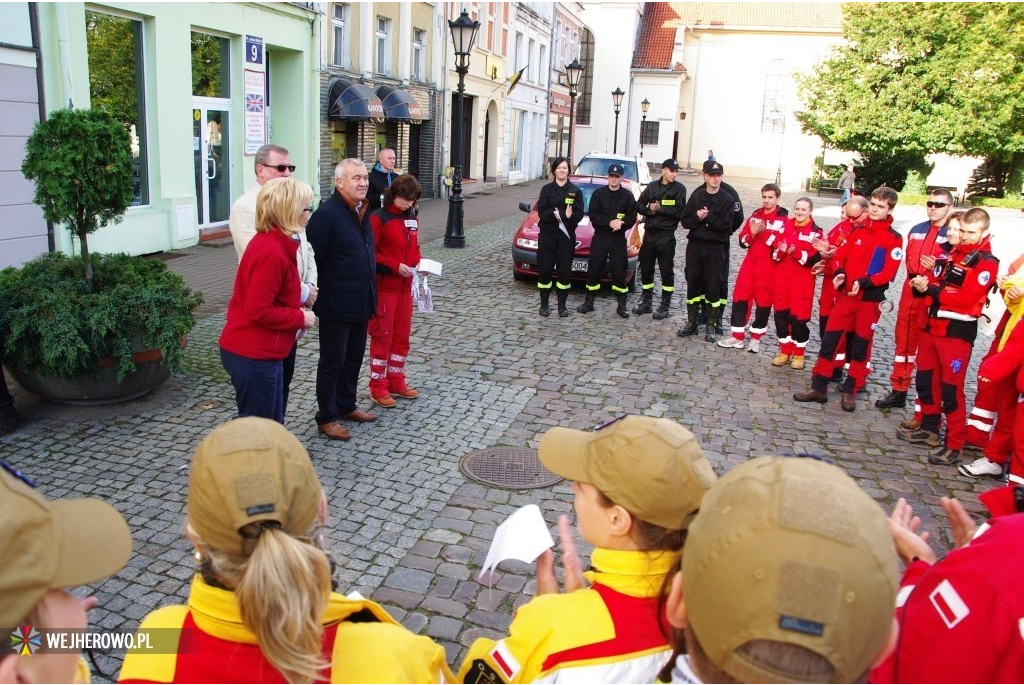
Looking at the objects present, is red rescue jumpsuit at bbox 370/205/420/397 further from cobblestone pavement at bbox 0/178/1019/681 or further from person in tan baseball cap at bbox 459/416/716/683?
person in tan baseball cap at bbox 459/416/716/683

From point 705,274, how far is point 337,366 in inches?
214

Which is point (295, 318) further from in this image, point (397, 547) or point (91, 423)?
point (91, 423)

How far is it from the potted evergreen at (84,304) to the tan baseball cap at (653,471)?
5237 millimetres

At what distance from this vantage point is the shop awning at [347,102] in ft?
61.2

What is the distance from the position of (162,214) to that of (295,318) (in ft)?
32.3

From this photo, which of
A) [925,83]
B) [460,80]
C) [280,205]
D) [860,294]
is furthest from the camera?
[925,83]

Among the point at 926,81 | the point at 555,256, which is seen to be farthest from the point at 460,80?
the point at 926,81

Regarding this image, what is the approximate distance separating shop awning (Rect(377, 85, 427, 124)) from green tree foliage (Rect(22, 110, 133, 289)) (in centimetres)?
1494

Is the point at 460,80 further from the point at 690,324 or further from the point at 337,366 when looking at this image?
the point at 337,366

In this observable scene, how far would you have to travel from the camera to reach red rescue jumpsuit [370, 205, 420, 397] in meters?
6.81

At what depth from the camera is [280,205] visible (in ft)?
15.3

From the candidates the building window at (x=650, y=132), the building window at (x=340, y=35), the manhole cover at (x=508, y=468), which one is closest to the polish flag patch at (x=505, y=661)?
the manhole cover at (x=508, y=468)

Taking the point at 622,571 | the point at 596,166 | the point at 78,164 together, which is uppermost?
the point at 596,166

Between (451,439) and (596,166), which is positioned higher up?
(596,166)
